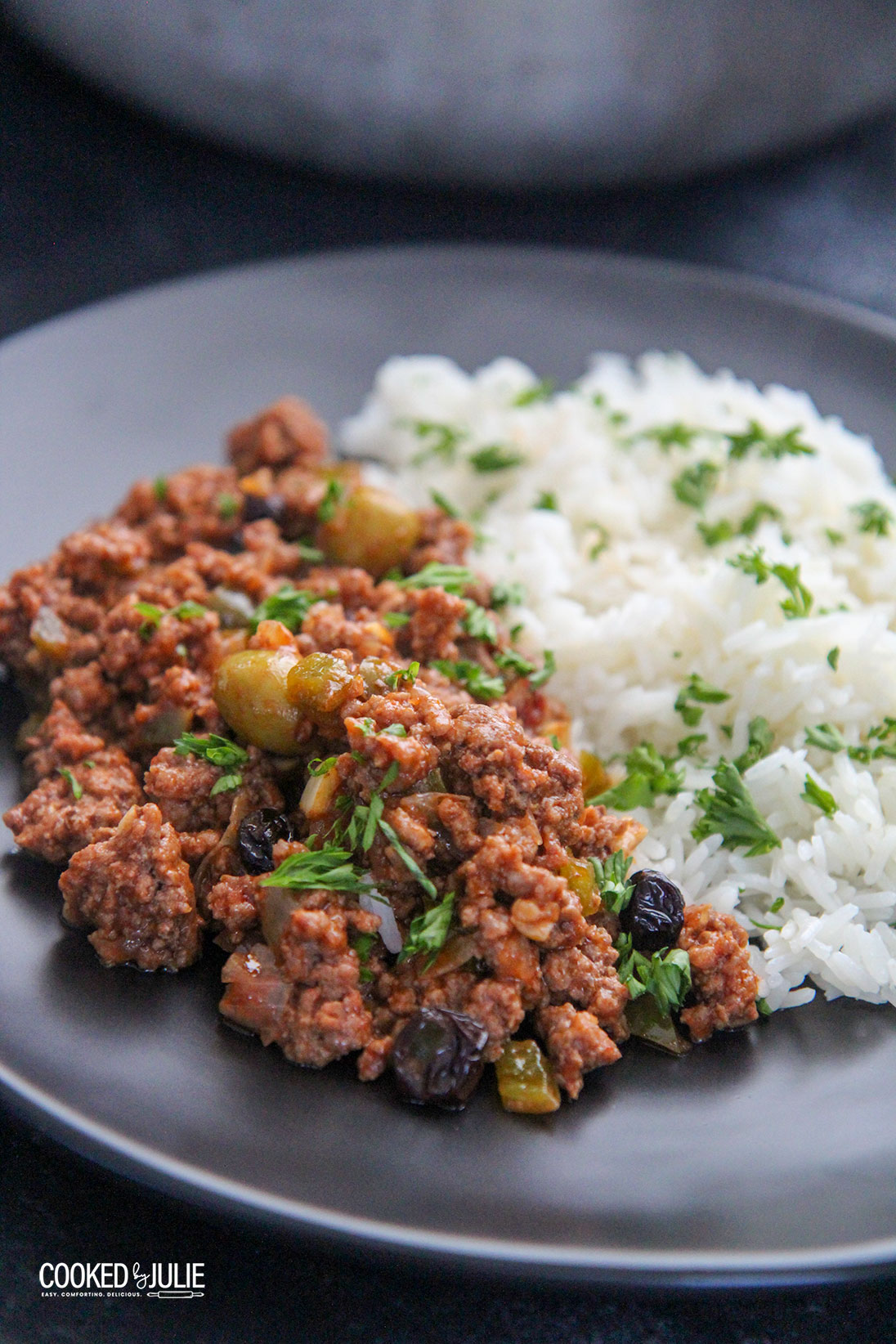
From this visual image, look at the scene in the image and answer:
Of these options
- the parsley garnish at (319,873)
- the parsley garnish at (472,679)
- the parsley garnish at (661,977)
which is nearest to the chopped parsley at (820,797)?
the parsley garnish at (661,977)

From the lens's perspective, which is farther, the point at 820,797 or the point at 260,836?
the point at 820,797

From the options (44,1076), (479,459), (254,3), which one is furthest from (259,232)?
(44,1076)

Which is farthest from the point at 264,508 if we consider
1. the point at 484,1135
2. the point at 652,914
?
the point at 484,1135

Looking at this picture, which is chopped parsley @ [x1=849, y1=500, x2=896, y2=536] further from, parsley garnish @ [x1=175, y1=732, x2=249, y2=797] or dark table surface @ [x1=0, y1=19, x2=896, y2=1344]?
dark table surface @ [x1=0, y1=19, x2=896, y2=1344]

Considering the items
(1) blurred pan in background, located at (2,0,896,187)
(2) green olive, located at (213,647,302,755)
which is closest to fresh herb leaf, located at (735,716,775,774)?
(2) green olive, located at (213,647,302,755)

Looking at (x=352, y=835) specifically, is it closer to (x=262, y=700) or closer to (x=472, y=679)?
(x=262, y=700)

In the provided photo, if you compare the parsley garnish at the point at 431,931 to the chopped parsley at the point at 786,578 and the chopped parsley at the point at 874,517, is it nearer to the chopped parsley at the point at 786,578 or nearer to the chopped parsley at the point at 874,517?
the chopped parsley at the point at 786,578
